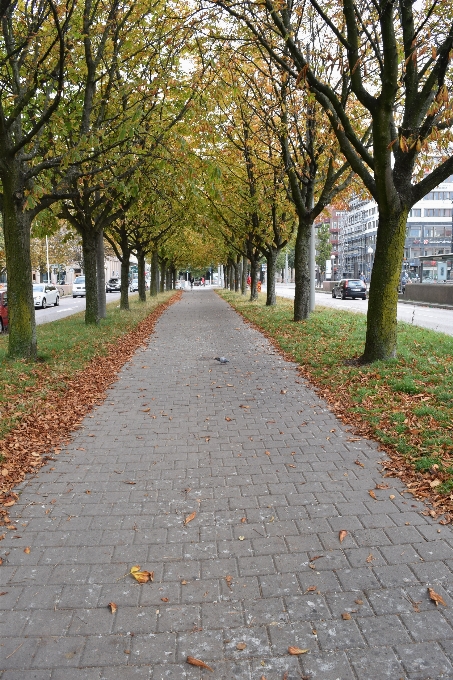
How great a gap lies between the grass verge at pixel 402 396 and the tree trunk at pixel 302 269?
3.51 meters

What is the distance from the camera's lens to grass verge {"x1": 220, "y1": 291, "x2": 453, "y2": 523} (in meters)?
4.68

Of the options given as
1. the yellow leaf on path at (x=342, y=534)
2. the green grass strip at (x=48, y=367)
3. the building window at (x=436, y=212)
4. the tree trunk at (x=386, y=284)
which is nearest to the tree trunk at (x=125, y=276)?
the green grass strip at (x=48, y=367)

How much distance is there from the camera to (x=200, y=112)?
1180 centimetres

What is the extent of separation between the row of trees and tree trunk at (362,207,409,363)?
0.9 inches

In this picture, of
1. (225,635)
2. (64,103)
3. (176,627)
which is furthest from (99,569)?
(64,103)

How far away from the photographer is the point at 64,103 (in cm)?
1223

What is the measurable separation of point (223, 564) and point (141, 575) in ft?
1.64

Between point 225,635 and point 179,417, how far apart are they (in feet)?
13.6

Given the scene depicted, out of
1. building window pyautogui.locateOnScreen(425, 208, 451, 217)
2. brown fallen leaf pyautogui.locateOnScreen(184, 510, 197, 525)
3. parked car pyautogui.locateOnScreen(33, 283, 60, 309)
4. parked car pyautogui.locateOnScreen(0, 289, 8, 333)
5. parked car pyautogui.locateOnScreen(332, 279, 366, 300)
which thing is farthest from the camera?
building window pyautogui.locateOnScreen(425, 208, 451, 217)

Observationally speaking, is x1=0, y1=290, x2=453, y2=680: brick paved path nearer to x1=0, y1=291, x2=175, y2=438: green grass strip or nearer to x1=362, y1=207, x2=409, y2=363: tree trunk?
x1=0, y1=291, x2=175, y2=438: green grass strip

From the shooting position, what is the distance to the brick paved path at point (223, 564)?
2.57 meters

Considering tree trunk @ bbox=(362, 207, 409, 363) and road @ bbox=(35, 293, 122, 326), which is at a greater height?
tree trunk @ bbox=(362, 207, 409, 363)

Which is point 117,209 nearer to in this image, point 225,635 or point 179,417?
point 179,417

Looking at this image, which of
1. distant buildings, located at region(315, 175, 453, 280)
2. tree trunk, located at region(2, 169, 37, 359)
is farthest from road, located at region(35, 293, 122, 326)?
distant buildings, located at region(315, 175, 453, 280)
